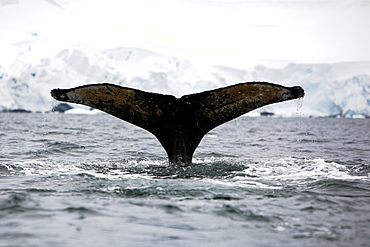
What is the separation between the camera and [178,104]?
6.52 meters

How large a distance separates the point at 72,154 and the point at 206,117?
16.6 feet

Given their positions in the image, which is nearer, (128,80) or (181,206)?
(181,206)

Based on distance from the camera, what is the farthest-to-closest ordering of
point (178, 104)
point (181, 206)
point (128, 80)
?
1. point (128, 80)
2. point (178, 104)
3. point (181, 206)

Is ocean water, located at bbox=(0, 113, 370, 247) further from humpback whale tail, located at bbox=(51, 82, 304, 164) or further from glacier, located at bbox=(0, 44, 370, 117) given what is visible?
glacier, located at bbox=(0, 44, 370, 117)

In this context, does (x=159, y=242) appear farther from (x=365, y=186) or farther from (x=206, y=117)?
(x=365, y=186)

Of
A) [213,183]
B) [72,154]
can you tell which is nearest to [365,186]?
[213,183]

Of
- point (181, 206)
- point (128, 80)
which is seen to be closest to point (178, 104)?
point (181, 206)

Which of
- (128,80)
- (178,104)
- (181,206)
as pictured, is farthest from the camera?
(128,80)

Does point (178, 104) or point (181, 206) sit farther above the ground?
point (178, 104)

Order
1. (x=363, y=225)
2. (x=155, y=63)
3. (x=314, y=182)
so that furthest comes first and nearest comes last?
(x=155, y=63), (x=314, y=182), (x=363, y=225)

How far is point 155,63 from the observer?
11269cm

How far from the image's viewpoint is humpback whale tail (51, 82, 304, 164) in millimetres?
6188

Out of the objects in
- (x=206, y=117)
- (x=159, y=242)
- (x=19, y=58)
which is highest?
(x=19, y=58)

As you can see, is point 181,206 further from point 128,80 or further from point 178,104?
point 128,80
